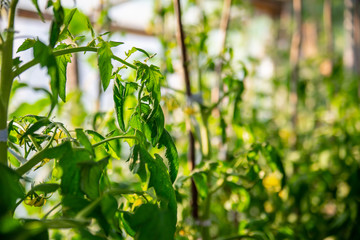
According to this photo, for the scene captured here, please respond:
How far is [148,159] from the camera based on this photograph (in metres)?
0.54

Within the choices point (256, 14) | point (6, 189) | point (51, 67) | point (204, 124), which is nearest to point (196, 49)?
point (204, 124)

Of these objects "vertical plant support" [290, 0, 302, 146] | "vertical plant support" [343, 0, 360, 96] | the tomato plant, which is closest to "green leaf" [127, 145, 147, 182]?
the tomato plant

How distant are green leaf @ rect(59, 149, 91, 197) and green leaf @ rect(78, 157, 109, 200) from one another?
22mm

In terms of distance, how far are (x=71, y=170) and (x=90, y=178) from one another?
0.03 m

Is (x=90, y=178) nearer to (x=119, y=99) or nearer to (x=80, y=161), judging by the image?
(x=80, y=161)

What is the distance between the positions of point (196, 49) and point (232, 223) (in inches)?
25.7

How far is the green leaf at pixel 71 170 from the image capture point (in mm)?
452

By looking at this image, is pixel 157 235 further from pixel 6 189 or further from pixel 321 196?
pixel 321 196

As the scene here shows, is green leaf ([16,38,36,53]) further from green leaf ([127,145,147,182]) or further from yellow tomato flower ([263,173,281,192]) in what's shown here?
yellow tomato flower ([263,173,281,192])

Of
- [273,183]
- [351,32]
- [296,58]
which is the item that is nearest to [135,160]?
[273,183]

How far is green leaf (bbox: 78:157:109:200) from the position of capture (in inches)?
16.7

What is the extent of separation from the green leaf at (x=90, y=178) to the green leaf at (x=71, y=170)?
0.02 metres

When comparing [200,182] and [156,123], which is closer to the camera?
[156,123]

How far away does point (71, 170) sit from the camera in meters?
0.46
